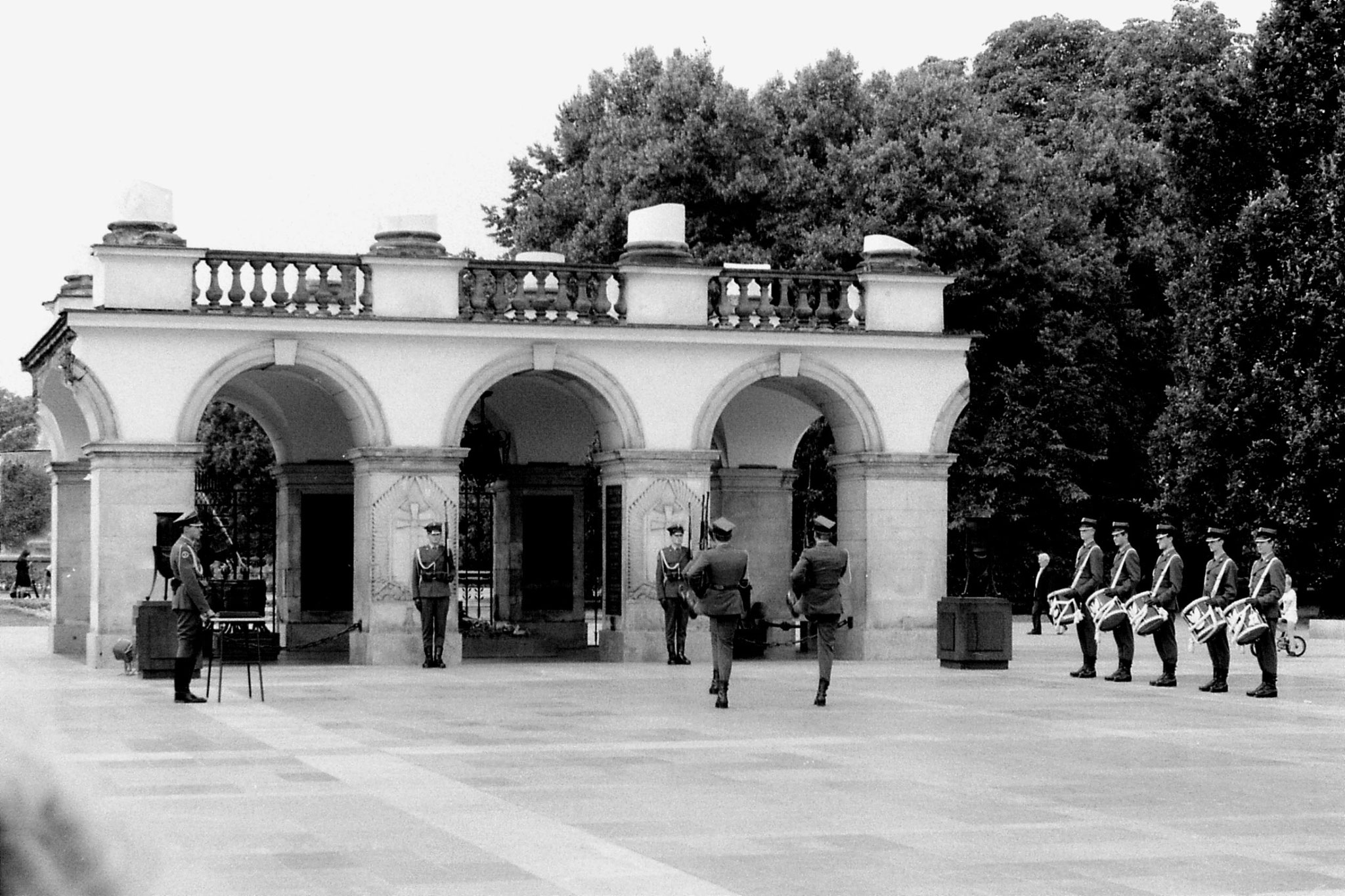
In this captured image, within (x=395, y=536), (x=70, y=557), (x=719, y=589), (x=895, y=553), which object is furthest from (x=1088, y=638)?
(x=70, y=557)

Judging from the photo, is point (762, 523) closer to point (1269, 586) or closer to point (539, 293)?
point (539, 293)

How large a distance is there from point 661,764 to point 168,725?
4.85 meters

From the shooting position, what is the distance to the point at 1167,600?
23016mm

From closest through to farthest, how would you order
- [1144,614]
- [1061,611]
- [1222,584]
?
[1222,584], [1144,614], [1061,611]

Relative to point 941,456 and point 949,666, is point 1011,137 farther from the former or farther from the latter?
point 949,666

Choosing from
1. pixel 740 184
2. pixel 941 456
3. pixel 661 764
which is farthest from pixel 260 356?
pixel 740 184

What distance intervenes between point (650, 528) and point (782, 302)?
3684mm

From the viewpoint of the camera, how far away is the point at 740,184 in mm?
43156

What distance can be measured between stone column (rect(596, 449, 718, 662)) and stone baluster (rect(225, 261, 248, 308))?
5237 mm

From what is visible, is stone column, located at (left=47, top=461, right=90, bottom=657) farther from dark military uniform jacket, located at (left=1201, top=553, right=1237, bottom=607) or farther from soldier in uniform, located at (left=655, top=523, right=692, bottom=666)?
dark military uniform jacket, located at (left=1201, top=553, right=1237, bottom=607)

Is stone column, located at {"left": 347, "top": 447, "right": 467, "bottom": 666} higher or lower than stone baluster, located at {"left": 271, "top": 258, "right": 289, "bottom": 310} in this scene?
lower

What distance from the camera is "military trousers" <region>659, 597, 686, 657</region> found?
85.0ft

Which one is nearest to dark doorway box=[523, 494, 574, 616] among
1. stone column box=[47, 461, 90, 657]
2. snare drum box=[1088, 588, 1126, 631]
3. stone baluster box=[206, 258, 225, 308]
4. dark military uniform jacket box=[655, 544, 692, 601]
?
dark military uniform jacket box=[655, 544, 692, 601]

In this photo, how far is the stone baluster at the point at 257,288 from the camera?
25453 mm
